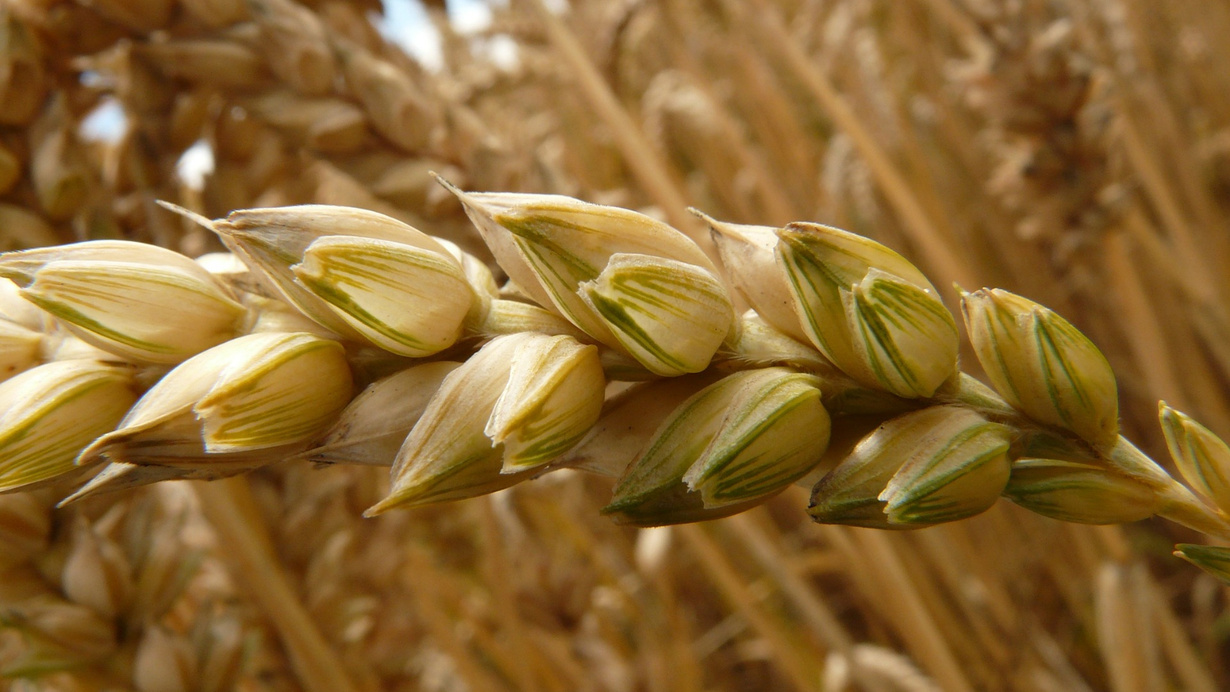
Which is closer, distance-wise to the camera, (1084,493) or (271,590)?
(1084,493)

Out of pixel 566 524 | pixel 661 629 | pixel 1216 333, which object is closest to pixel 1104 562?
pixel 1216 333

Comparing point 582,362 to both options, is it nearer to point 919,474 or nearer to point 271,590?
point 919,474

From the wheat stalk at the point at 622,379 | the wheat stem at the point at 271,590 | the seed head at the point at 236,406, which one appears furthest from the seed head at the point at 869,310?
the wheat stem at the point at 271,590

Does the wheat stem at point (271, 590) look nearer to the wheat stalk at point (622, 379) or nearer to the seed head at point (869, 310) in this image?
the wheat stalk at point (622, 379)

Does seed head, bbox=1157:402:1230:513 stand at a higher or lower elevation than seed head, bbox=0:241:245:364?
lower

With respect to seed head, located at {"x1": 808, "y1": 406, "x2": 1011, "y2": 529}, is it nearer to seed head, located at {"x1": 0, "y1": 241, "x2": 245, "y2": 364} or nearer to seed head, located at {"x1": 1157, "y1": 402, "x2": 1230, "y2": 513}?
seed head, located at {"x1": 1157, "y1": 402, "x2": 1230, "y2": 513}

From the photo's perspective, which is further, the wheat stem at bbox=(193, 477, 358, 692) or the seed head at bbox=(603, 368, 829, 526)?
the wheat stem at bbox=(193, 477, 358, 692)

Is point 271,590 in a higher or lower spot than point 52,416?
lower

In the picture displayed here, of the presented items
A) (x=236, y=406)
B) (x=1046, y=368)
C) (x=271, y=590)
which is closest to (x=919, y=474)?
(x=1046, y=368)

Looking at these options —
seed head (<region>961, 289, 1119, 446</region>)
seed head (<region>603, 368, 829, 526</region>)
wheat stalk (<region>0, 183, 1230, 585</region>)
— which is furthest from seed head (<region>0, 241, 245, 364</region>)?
seed head (<region>961, 289, 1119, 446</region>)

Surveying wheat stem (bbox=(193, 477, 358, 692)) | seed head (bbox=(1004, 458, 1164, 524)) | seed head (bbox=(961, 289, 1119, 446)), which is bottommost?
wheat stem (bbox=(193, 477, 358, 692))
